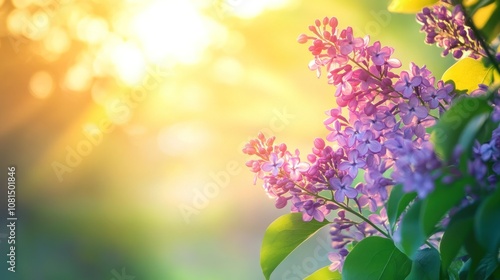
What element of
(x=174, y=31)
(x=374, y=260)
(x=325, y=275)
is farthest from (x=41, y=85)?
(x=374, y=260)

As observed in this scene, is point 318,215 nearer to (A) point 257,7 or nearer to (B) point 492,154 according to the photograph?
(B) point 492,154

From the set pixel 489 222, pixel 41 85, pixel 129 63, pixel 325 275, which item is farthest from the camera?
pixel 41 85

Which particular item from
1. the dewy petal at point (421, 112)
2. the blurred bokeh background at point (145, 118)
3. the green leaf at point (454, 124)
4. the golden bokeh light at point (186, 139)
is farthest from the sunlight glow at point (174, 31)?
the green leaf at point (454, 124)

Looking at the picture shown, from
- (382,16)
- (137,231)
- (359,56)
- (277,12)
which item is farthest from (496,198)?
(137,231)

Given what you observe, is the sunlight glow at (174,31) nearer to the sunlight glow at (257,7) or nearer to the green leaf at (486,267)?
the sunlight glow at (257,7)

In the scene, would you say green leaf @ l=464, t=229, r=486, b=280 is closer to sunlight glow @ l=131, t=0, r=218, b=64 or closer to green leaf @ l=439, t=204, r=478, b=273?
green leaf @ l=439, t=204, r=478, b=273

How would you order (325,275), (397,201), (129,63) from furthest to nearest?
(129,63) → (325,275) → (397,201)

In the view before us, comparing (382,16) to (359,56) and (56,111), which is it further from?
(56,111)
